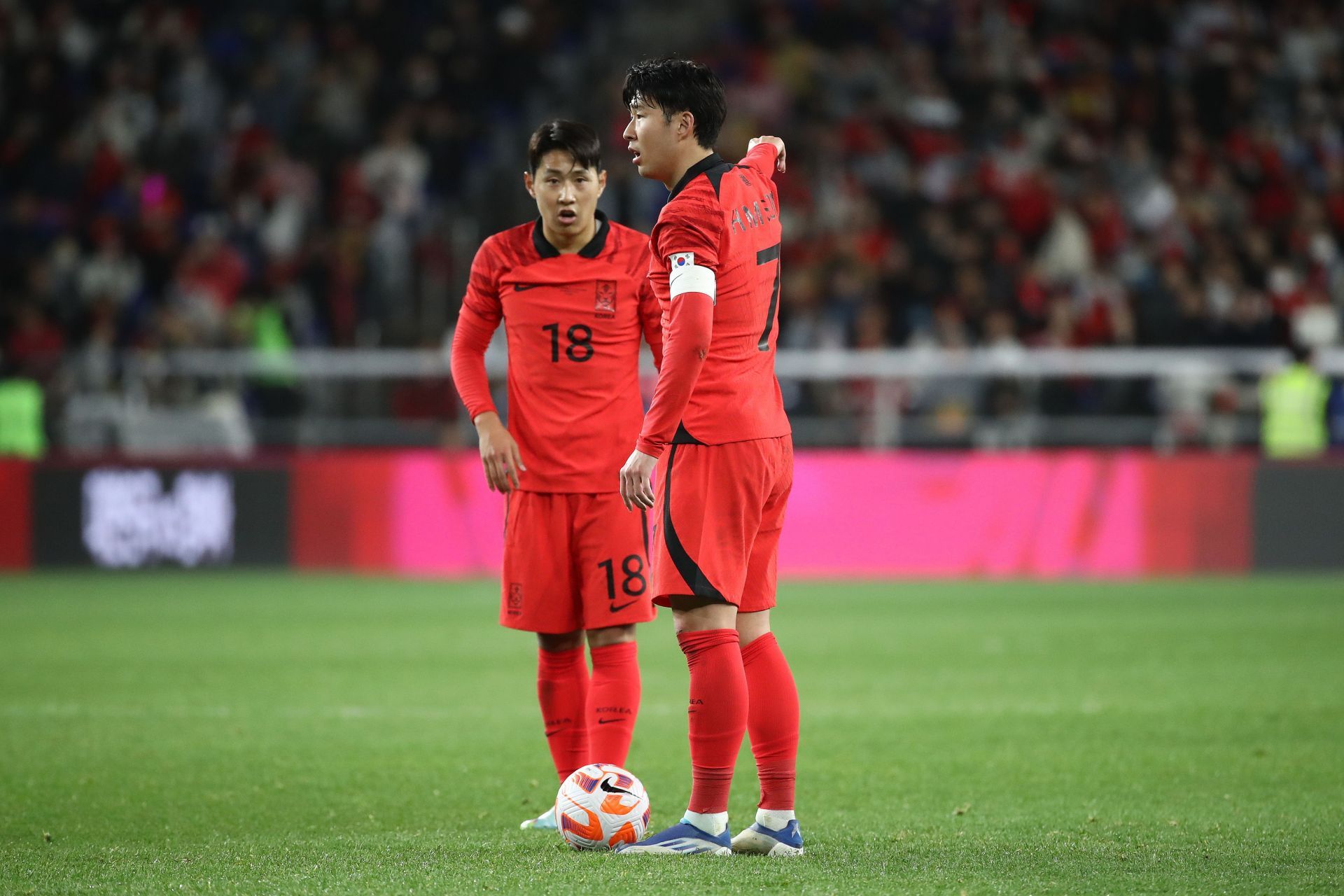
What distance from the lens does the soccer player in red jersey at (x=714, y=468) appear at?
4.70m

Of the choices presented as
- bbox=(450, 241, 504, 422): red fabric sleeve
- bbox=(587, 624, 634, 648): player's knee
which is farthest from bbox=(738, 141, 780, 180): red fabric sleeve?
bbox=(587, 624, 634, 648): player's knee

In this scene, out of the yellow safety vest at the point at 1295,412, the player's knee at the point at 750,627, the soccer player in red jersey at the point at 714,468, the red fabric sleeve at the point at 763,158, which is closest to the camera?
the soccer player in red jersey at the point at 714,468

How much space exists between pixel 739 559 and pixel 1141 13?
1705cm

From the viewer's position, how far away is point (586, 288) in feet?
18.3

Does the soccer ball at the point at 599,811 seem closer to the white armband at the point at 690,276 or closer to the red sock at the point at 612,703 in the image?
the red sock at the point at 612,703

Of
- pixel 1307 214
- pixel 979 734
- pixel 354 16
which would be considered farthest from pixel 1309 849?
pixel 354 16

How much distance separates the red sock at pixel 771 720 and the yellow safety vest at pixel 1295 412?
35.0 ft

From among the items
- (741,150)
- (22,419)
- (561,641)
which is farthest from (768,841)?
(741,150)

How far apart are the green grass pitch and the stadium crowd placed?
513 cm

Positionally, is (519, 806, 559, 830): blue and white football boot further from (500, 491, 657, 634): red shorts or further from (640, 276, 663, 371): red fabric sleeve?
(640, 276, 663, 371): red fabric sleeve

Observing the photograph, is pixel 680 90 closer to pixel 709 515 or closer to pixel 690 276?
pixel 690 276

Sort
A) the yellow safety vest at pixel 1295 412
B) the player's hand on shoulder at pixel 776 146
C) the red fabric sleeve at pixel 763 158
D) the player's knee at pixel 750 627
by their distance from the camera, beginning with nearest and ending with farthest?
the player's knee at pixel 750 627 < the red fabric sleeve at pixel 763 158 < the player's hand on shoulder at pixel 776 146 < the yellow safety vest at pixel 1295 412

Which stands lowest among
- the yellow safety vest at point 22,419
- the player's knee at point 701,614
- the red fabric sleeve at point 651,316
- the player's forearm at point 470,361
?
the player's knee at point 701,614

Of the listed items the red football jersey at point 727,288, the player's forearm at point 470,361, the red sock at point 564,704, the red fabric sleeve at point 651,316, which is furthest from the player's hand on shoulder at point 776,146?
the red sock at point 564,704
